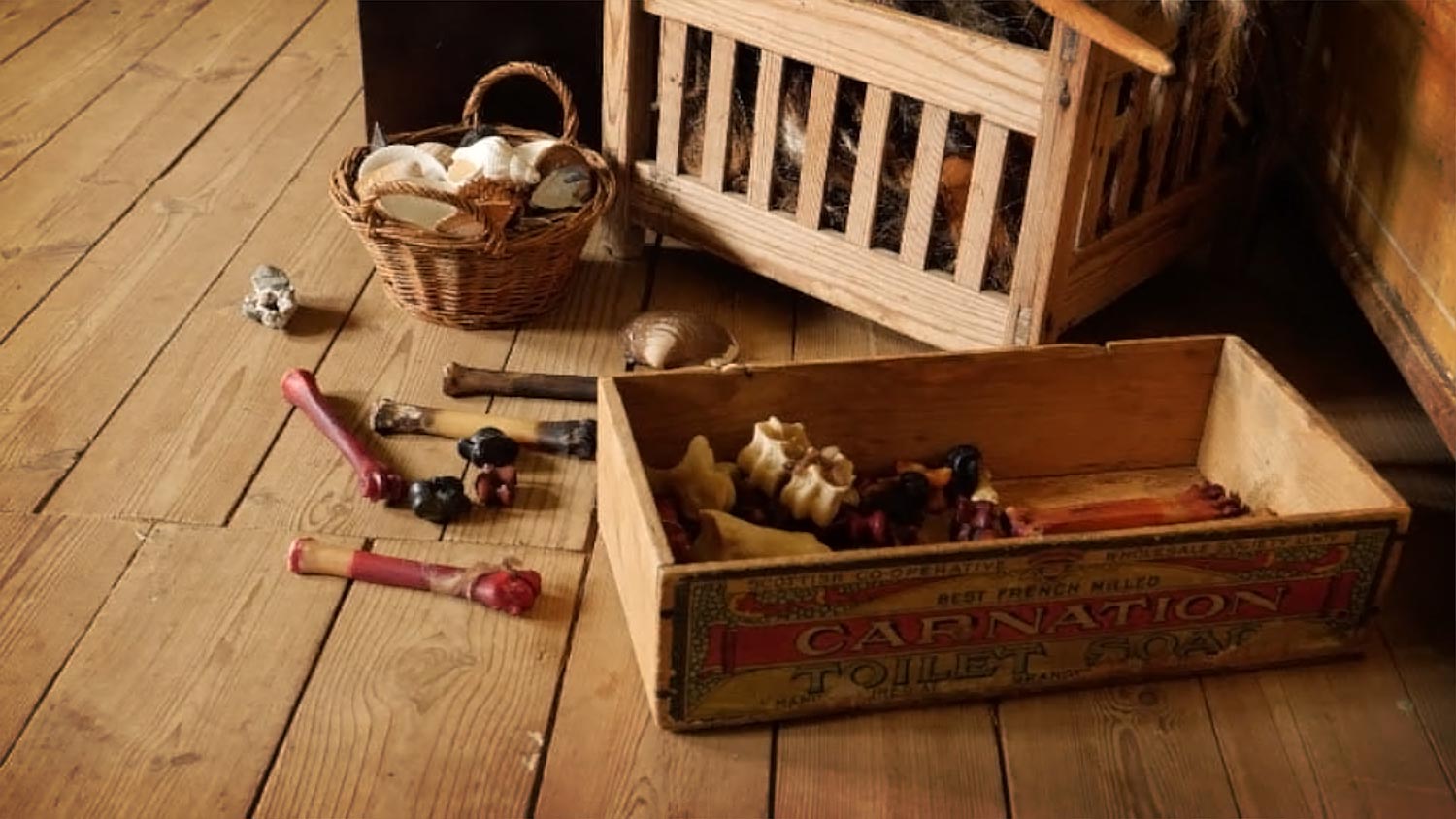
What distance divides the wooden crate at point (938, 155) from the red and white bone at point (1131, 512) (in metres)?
0.26

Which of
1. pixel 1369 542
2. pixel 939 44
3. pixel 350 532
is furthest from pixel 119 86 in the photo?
pixel 1369 542

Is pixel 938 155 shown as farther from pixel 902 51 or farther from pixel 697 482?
pixel 697 482

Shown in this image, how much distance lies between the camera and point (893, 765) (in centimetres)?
144

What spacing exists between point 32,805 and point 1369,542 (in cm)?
118

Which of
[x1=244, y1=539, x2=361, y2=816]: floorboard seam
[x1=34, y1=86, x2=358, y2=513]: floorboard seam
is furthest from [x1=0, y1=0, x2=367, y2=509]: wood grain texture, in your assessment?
[x1=244, y1=539, x2=361, y2=816]: floorboard seam

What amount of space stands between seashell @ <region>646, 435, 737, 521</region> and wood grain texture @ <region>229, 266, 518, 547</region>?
0.23m

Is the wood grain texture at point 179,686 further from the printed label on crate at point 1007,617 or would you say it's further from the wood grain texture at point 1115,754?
the wood grain texture at point 1115,754

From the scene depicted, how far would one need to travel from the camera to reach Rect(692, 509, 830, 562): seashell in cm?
154

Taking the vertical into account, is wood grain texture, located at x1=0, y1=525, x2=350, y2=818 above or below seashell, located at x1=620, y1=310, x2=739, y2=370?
below

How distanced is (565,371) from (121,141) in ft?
3.31

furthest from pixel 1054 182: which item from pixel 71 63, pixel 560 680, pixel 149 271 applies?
pixel 71 63

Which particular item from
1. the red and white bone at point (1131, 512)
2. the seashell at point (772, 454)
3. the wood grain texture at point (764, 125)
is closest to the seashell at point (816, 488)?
the seashell at point (772, 454)

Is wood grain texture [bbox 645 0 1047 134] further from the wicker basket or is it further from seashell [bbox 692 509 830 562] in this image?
seashell [bbox 692 509 830 562]

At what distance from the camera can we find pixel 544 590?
5.36 feet
